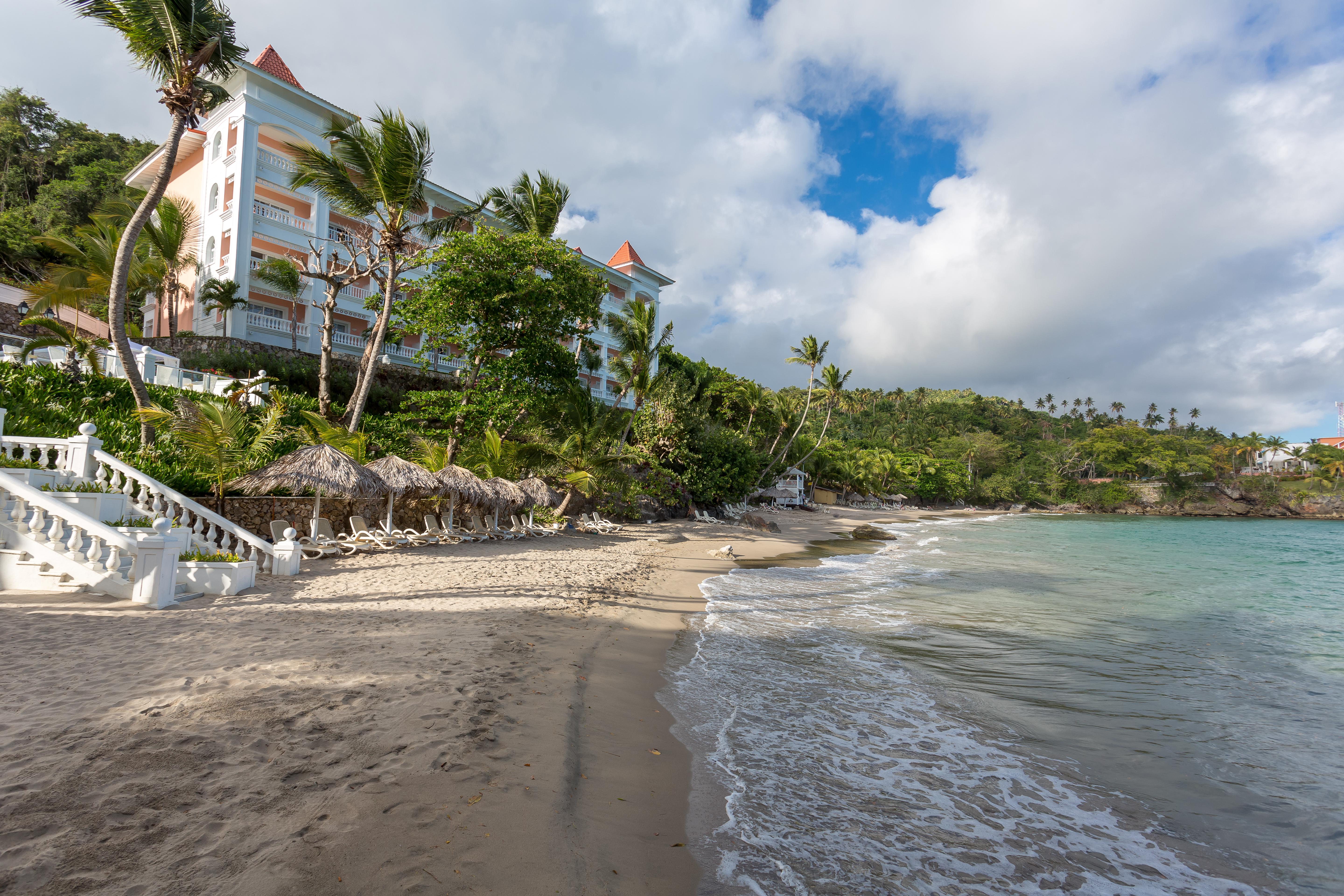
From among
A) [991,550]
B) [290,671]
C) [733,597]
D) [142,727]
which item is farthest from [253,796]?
[991,550]

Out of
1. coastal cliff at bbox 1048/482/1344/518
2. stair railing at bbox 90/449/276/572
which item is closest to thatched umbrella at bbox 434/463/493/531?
stair railing at bbox 90/449/276/572

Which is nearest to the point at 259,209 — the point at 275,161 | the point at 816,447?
the point at 275,161

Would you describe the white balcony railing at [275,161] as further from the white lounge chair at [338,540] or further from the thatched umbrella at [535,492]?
the white lounge chair at [338,540]

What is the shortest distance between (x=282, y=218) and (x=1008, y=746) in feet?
97.2

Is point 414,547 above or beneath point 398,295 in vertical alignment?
beneath

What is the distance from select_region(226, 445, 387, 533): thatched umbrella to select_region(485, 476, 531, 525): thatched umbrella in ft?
10.9

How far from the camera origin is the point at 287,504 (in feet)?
38.3

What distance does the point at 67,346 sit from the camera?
12555 millimetres

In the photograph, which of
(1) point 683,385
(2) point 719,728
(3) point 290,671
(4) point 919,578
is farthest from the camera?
(1) point 683,385

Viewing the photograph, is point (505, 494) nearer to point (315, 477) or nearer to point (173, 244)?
point (315, 477)

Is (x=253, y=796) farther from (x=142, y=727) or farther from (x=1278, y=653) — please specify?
(x=1278, y=653)

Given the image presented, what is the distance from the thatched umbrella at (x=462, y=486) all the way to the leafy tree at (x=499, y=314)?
286cm

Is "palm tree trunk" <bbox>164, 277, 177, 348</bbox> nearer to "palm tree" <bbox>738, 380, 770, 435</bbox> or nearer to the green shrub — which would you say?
the green shrub

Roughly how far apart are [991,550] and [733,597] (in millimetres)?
17651
